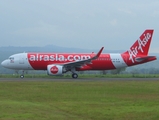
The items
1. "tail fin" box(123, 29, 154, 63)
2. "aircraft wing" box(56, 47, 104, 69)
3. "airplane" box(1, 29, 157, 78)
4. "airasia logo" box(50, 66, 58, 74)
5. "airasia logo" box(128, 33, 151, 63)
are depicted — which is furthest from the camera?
"tail fin" box(123, 29, 154, 63)

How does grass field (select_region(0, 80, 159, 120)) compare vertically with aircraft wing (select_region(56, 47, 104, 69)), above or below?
below

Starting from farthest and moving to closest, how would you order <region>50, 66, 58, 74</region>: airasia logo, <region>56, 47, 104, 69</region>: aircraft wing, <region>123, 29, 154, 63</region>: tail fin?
1. <region>123, 29, 154, 63</region>: tail fin
2. <region>56, 47, 104, 69</region>: aircraft wing
3. <region>50, 66, 58, 74</region>: airasia logo

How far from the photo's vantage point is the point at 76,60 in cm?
4878

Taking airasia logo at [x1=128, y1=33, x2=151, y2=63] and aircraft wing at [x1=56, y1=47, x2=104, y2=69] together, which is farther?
airasia logo at [x1=128, y1=33, x2=151, y2=63]

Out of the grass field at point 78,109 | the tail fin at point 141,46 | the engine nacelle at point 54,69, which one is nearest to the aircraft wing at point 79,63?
the engine nacelle at point 54,69

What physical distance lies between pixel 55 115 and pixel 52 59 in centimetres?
3229

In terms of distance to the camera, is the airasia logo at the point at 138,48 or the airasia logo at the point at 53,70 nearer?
the airasia logo at the point at 53,70

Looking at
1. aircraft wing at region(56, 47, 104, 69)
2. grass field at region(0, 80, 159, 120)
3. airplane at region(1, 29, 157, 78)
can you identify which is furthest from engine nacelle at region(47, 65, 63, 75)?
grass field at region(0, 80, 159, 120)

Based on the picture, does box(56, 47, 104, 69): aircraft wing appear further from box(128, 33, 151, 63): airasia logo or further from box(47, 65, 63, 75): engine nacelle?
box(128, 33, 151, 63): airasia logo

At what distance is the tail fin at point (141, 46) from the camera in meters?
50.0

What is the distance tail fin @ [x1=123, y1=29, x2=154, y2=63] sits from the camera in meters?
50.0

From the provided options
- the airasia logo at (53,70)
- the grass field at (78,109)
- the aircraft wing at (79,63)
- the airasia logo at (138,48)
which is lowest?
the grass field at (78,109)

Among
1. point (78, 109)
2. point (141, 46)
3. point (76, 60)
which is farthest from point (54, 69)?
point (78, 109)

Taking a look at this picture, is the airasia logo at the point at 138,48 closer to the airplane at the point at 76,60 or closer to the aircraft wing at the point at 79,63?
the airplane at the point at 76,60
